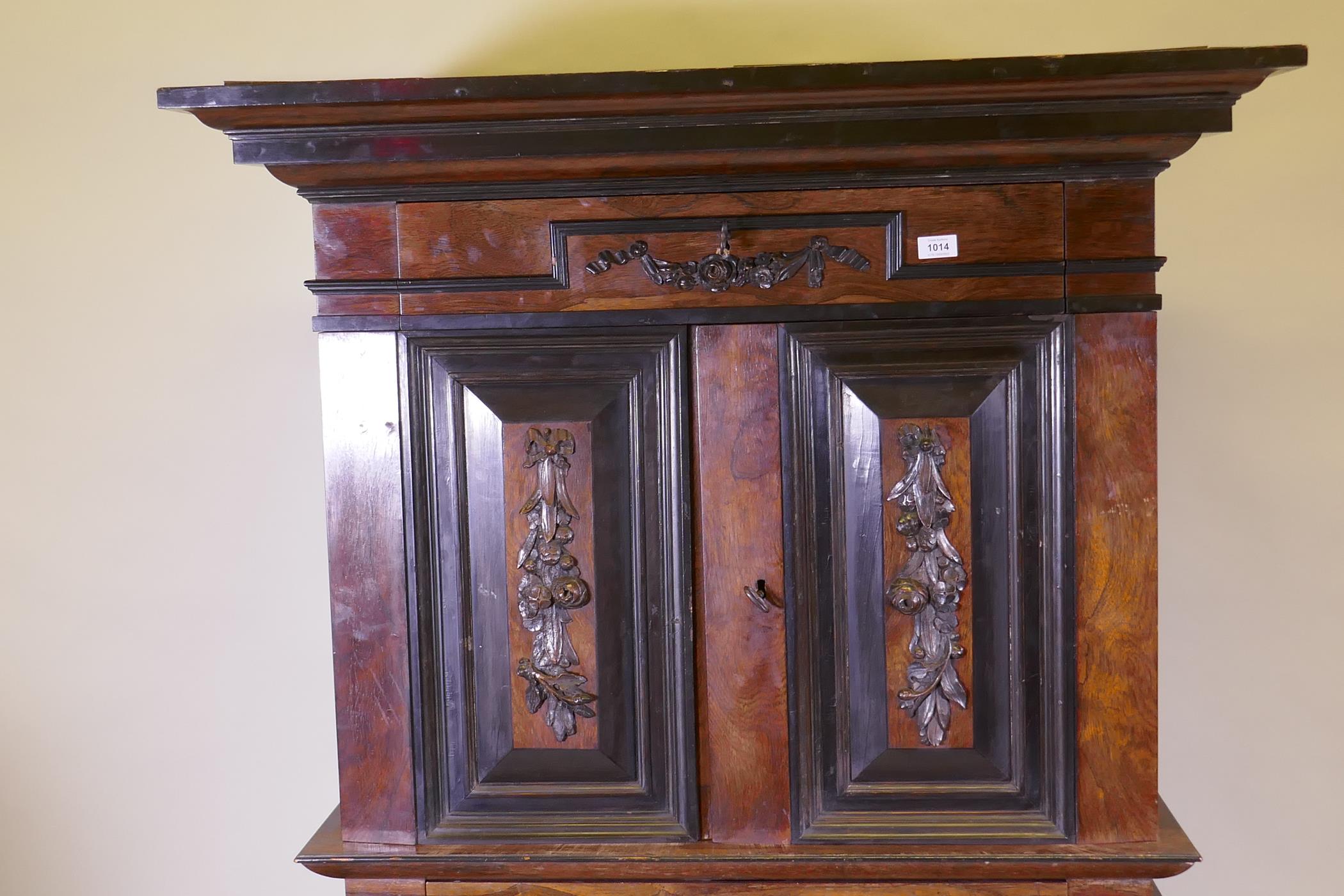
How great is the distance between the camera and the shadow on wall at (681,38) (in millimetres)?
2209

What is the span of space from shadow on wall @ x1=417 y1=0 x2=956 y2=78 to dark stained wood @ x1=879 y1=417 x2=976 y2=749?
1015 millimetres

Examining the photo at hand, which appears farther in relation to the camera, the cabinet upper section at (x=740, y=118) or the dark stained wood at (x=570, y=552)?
the dark stained wood at (x=570, y=552)

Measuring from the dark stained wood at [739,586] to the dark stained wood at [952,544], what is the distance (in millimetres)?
176

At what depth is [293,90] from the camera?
4.77 ft

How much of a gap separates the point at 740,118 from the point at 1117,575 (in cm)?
95

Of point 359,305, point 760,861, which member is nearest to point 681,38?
point 359,305

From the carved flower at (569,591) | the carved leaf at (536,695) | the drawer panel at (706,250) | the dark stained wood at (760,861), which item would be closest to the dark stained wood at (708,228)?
the drawer panel at (706,250)

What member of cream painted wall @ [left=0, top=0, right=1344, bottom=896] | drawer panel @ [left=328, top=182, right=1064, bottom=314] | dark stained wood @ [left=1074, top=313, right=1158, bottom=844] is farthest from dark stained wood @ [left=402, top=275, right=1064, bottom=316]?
cream painted wall @ [left=0, top=0, right=1344, bottom=896]

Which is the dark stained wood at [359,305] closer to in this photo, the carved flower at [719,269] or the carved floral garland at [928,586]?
the carved flower at [719,269]

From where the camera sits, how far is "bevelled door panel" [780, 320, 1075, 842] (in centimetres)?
162

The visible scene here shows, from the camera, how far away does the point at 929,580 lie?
1646 millimetres

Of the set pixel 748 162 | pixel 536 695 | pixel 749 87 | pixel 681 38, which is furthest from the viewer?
pixel 681 38

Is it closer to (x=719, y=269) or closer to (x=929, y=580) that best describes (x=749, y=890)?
(x=929, y=580)

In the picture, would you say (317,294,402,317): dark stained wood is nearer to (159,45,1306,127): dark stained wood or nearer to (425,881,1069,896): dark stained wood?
(159,45,1306,127): dark stained wood
